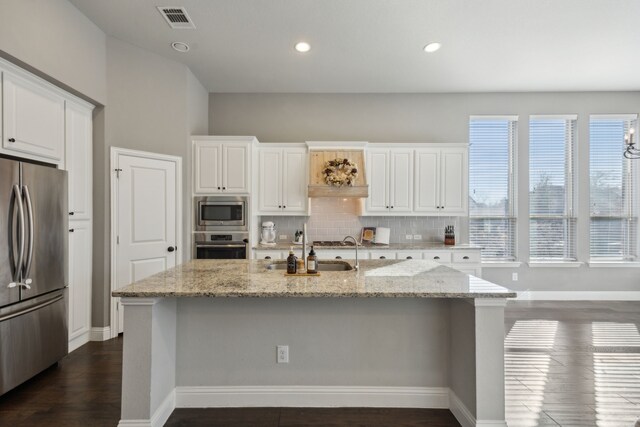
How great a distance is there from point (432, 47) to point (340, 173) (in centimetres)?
192

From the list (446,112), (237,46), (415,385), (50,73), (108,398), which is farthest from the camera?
(446,112)

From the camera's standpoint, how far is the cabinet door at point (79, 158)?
3.42 meters

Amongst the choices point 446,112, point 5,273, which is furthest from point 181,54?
point 446,112

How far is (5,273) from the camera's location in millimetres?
2449

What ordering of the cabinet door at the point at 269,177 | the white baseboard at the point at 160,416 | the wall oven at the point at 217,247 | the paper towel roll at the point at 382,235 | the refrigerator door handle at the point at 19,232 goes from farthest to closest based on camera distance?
the paper towel roll at the point at 382,235 < the cabinet door at the point at 269,177 < the wall oven at the point at 217,247 < the refrigerator door handle at the point at 19,232 < the white baseboard at the point at 160,416

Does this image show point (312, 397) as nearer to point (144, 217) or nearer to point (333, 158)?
point (144, 217)

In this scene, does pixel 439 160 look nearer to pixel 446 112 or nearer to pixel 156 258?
pixel 446 112

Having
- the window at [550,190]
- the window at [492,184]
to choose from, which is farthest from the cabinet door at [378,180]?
the window at [550,190]

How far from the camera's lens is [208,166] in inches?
184

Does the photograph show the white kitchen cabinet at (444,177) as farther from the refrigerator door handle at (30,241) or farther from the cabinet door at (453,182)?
the refrigerator door handle at (30,241)

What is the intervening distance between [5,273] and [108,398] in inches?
46.3

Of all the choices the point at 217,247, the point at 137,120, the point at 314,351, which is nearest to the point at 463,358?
the point at 314,351

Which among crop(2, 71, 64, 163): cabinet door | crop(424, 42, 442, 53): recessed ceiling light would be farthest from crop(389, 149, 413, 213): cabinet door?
crop(2, 71, 64, 163): cabinet door

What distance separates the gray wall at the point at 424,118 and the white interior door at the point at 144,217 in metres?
1.62
